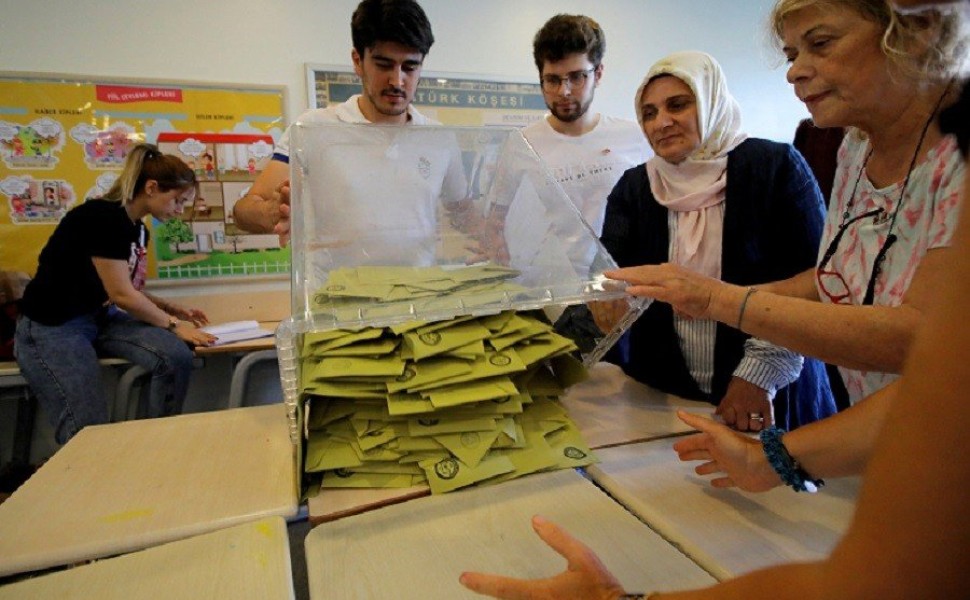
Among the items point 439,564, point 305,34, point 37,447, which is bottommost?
point 37,447

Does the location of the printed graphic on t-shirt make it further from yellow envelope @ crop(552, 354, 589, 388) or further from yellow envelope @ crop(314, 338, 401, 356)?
yellow envelope @ crop(552, 354, 589, 388)

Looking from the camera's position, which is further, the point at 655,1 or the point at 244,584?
the point at 655,1

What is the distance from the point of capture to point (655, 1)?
3402 mm

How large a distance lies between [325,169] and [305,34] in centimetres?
209

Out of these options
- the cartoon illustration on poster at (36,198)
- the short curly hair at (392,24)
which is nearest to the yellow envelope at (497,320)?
the short curly hair at (392,24)

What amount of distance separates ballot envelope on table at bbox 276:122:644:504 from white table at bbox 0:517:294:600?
14cm

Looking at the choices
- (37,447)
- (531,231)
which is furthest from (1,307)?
(531,231)

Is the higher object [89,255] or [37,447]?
[89,255]

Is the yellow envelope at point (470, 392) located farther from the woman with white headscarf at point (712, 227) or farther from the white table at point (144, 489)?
the woman with white headscarf at point (712, 227)

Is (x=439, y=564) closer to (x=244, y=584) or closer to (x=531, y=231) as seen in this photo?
(x=244, y=584)

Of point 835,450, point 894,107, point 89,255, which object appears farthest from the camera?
point 89,255

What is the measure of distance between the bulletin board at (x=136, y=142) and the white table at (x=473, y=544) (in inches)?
100

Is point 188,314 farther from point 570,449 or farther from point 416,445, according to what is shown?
point 570,449

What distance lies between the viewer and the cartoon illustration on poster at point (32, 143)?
2541 mm
